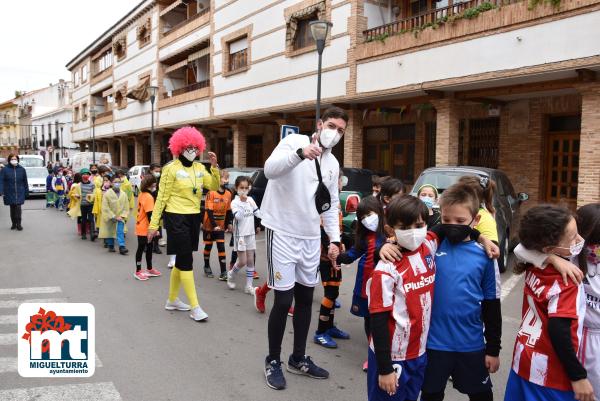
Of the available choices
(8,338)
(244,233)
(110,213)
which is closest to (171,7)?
(110,213)

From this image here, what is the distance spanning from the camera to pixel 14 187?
1281 cm

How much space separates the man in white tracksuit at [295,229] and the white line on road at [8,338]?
2.51 metres

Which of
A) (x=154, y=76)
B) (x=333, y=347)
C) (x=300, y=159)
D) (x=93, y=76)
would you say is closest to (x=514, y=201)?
(x=333, y=347)

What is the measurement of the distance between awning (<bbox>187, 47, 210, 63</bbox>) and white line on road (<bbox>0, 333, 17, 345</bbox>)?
23228 millimetres

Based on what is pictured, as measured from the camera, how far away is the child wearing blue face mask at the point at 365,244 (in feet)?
13.4

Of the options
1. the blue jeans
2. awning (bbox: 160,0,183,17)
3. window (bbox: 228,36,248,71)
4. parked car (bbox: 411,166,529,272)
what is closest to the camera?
parked car (bbox: 411,166,529,272)

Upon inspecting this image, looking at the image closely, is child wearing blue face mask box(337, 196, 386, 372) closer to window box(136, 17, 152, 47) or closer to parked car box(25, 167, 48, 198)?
parked car box(25, 167, 48, 198)

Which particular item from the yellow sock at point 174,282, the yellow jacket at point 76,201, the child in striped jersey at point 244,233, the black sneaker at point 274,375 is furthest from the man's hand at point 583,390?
the yellow jacket at point 76,201

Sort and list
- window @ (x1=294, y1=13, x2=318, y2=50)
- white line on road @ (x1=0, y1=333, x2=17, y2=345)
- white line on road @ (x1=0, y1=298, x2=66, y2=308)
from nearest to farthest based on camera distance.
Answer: white line on road @ (x1=0, y1=333, x2=17, y2=345), white line on road @ (x1=0, y1=298, x2=66, y2=308), window @ (x1=294, y1=13, x2=318, y2=50)

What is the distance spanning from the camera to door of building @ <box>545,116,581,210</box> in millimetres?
14227

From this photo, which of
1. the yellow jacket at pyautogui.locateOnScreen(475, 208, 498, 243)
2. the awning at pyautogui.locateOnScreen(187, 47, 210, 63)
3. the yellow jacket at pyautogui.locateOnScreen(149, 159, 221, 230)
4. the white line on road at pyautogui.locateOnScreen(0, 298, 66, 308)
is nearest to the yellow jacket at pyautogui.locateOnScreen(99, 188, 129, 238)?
the white line on road at pyautogui.locateOnScreen(0, 298, 66, 308)

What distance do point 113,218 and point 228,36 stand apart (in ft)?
51.0

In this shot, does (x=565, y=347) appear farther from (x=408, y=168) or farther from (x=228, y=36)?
(x=228, y=36)

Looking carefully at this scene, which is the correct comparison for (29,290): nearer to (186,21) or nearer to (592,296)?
(592,296)
